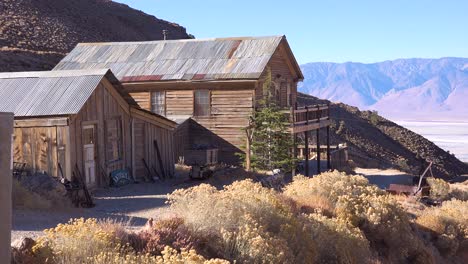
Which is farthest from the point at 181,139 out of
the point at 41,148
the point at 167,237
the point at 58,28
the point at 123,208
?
the point at 58,28

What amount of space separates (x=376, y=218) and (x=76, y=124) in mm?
7927

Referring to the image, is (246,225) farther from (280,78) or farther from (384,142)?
(384,142)

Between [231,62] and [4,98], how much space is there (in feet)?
31.7

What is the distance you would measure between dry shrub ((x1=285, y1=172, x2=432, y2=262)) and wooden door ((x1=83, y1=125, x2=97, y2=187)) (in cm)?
560

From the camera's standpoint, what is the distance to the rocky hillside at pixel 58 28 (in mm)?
46750

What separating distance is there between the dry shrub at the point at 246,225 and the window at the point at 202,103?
43.8 feet

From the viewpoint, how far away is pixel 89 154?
17.3m

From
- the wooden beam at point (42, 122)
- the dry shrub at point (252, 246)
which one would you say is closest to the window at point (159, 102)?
the wooden beam at point (42, 122)

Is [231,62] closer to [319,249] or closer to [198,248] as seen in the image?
[319,249]

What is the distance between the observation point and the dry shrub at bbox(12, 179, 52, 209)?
43.0ft

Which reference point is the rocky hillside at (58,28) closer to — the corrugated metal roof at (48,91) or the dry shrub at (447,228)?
the corrugated metal roof at (48,91)

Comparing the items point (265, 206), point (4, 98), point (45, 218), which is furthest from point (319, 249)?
point (4, 98)

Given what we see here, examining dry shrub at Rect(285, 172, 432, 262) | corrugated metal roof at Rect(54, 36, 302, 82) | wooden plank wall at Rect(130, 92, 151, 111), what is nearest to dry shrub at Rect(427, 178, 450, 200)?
dry shrub at Rect(285, 172, 432, 262)

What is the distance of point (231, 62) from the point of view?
24.5m
